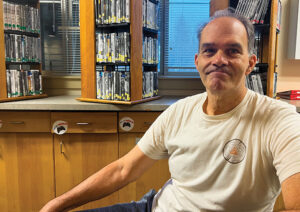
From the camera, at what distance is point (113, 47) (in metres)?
2.09

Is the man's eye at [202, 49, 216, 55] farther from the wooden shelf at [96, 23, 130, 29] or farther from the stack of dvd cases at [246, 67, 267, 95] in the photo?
the stack of dvd cases at [246, 67, 267, 95]

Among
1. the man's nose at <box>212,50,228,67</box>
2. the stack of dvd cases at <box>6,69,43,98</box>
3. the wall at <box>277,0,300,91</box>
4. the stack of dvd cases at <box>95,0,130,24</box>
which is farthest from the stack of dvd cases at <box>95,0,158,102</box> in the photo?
the wall at <box>277,0,300,91</box>

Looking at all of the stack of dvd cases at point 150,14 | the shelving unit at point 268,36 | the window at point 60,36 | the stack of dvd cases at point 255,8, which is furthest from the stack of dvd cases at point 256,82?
the window at point 60,36

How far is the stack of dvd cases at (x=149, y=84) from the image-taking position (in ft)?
7.33

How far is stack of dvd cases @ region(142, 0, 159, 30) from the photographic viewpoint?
7.13 ft

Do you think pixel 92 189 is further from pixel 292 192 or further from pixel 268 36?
pixel 268 36

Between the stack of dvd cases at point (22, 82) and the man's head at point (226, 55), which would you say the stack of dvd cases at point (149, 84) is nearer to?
the stack of dvd cases at point (22, 82)

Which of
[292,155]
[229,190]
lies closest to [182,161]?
[229,190]

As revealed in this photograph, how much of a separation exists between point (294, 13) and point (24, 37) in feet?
7.79

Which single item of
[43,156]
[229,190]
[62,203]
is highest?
[229,190]

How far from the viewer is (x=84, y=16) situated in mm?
2135

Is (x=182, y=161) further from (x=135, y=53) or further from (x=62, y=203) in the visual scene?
(x=135, y=53)

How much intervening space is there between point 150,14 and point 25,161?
59.3 inches

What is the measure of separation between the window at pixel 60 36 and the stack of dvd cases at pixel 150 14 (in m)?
0.88
